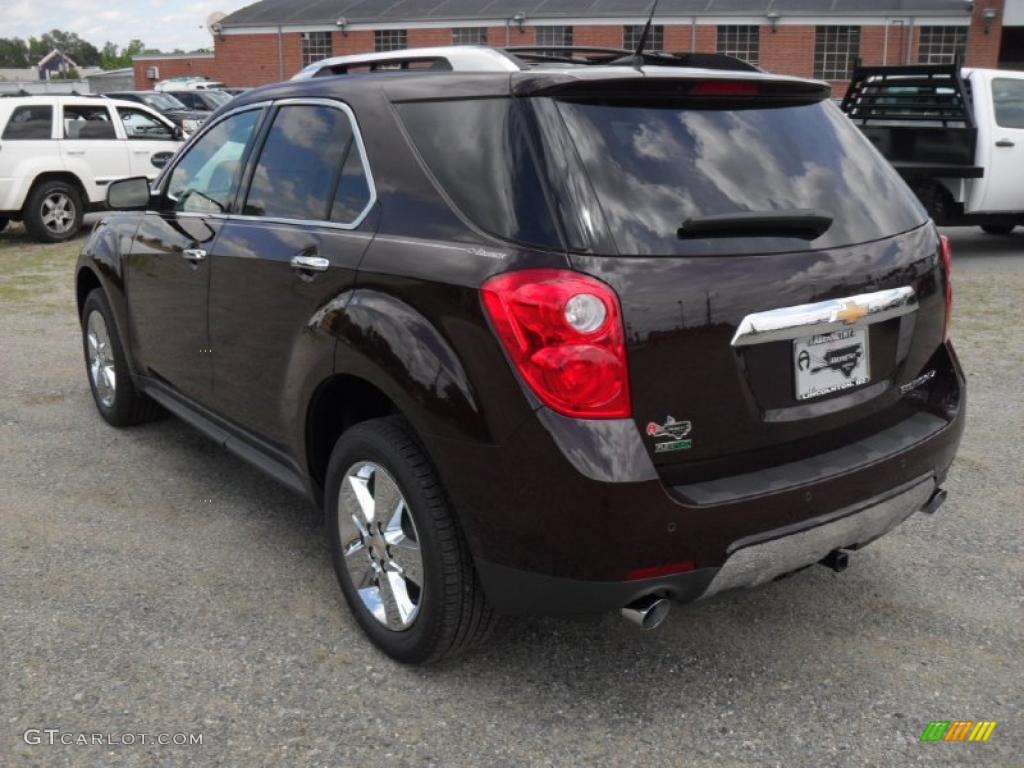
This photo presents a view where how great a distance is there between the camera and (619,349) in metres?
2.62

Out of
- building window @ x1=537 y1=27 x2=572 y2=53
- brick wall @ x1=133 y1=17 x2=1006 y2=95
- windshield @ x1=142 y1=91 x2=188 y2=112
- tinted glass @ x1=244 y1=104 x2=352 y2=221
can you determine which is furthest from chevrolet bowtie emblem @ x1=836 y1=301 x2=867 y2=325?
building window @ x1=537 y1=27 x2=572 y2=53

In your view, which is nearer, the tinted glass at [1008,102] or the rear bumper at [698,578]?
the rear bumper at [698,578]

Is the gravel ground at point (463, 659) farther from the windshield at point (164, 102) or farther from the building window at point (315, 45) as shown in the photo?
the building window at point (315, 45)

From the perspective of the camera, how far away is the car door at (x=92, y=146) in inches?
532

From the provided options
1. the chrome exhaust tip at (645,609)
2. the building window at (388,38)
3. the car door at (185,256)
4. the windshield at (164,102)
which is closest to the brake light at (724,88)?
the chrome exhaust tip at (645,609)

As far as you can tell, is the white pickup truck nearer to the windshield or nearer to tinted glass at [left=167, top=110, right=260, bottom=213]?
tinted glass at [left=167, top=110, right=260, bottom=213]

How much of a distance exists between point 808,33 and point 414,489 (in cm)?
4347

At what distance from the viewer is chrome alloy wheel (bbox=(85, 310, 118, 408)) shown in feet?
18.0

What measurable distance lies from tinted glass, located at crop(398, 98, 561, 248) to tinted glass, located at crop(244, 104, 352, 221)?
0.45 meters

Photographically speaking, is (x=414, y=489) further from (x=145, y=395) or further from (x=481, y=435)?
(x=145, y=395)

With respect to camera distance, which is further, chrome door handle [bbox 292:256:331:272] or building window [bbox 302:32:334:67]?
building window [bbox 302:32:334:67]

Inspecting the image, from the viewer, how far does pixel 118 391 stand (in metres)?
5.43

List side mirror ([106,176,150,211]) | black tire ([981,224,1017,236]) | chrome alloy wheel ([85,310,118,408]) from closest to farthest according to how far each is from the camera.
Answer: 1. side mirror ([106,176,150,211])
2. chrome alloy wheel ([85,310,118,408])
3. black tire ([981,224,1017,236])

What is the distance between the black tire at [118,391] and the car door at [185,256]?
1.17 feet
